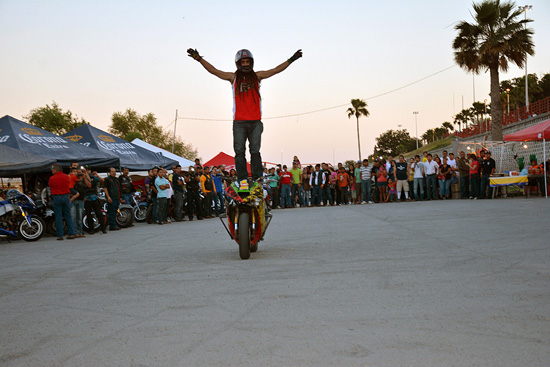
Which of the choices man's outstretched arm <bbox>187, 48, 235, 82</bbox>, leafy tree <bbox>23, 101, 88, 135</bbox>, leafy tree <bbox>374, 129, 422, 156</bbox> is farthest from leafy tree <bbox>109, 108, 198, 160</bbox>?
man's outstretched arm <bbox>187, 48, 235, 82</bbox>

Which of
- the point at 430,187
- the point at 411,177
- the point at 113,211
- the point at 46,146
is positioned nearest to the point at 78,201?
the point at 113,211

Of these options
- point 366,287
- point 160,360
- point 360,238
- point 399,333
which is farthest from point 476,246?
point 160,360

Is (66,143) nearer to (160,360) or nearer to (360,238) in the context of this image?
(360,238)

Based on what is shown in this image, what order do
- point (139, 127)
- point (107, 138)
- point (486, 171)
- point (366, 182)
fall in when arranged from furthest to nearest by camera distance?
point (139, 127) < point (366, 182) < point (107, 138) < point (486, 171)

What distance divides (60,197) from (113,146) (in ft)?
34.8

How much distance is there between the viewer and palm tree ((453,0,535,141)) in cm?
3058

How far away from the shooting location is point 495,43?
30828mm

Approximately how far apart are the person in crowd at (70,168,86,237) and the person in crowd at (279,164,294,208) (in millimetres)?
11768

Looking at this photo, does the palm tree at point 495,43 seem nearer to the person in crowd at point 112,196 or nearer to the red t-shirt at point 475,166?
the red t-shirt at point 475,166

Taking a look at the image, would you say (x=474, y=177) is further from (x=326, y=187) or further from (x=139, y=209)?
(x=139, y=209)

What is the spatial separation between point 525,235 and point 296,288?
506 centimetres

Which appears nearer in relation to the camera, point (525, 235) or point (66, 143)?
point (525, 235)

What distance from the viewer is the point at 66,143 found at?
19.1 metres

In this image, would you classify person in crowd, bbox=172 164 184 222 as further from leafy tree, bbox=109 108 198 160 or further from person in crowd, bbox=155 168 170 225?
leafy tree, bbox=109 108 198 160
